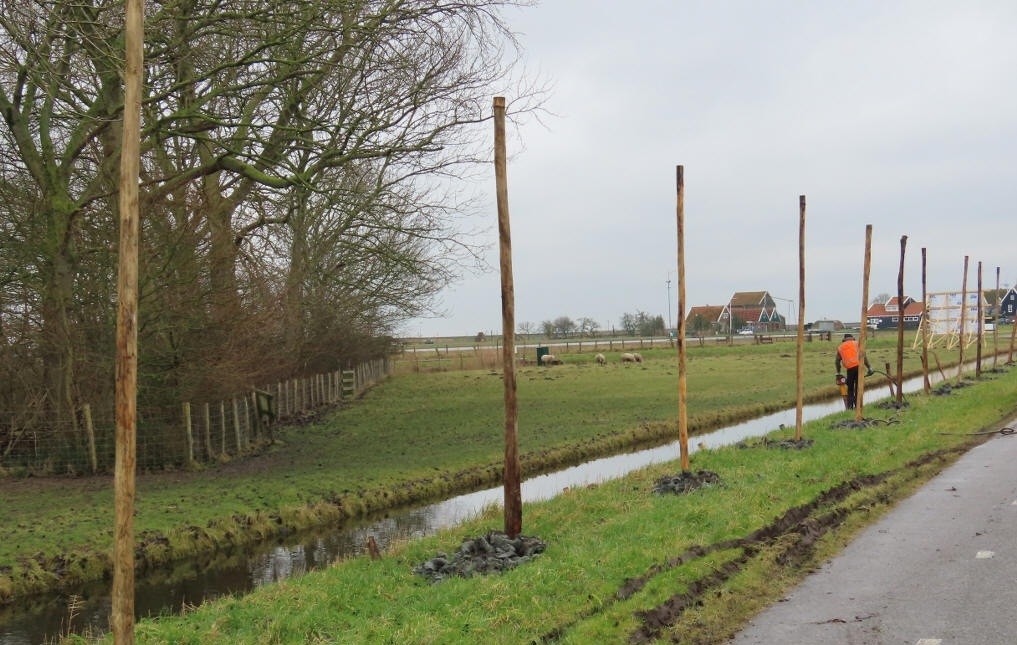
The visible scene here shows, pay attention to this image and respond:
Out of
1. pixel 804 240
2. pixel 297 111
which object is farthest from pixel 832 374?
pixel 297 111

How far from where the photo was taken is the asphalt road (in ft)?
22.4

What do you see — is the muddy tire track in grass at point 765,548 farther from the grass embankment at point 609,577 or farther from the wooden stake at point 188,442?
the wooden stake at point 188,442

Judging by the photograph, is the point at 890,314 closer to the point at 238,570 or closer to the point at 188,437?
the point at 188,437

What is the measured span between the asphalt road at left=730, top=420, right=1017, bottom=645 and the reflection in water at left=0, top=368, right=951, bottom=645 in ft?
19.6

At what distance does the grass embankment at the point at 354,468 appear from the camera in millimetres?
13250

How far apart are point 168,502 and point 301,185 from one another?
6.62 metres

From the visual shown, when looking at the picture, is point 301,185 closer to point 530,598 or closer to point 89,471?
point 89,471

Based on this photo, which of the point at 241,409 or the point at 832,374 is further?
the point at 832,374

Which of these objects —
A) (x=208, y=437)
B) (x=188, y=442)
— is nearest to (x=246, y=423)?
(x=208, y=437)

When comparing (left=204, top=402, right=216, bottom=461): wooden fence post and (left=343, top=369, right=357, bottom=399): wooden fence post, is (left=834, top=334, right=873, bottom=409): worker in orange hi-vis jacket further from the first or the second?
(left=343, top=369, right=357, bottom=399): wooden fence post

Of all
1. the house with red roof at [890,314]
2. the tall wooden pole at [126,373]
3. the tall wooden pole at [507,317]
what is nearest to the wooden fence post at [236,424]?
the tall wooden pole at [507,317]

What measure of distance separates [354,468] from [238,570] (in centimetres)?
672

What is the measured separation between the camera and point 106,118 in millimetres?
16609

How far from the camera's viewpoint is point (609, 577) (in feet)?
27.7
